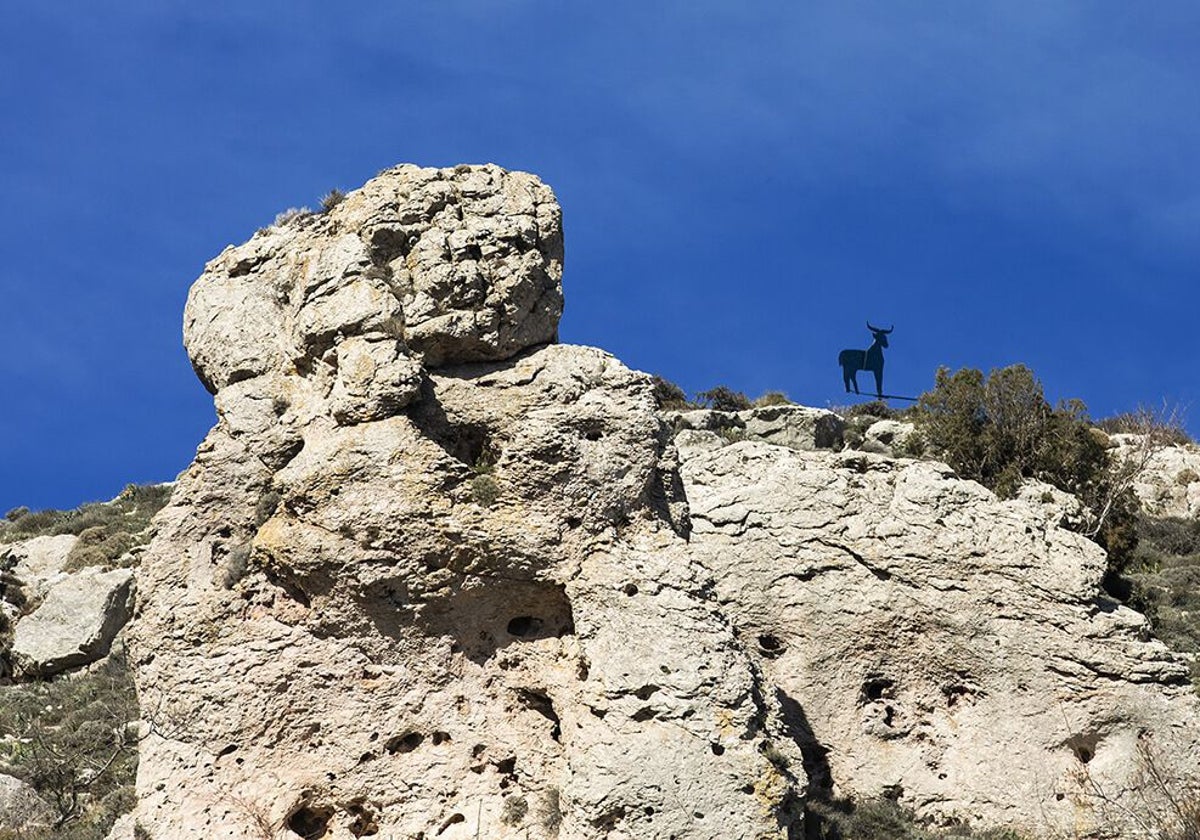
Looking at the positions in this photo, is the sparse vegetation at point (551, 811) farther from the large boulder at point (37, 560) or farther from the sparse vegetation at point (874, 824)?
the large boulder at point (37, 560)

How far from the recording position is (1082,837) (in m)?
13.6

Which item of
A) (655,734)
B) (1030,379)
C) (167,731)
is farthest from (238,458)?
(1030,379)

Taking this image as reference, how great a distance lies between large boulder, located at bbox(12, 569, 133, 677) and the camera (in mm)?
21969

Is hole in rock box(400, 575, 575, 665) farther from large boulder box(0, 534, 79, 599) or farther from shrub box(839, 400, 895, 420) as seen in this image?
shrub box(839, 400, 895, 420)

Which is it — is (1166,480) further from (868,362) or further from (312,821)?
(312,821)

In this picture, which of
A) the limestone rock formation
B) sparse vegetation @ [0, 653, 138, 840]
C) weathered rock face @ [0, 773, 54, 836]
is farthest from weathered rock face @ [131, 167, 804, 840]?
the limestone rock formation

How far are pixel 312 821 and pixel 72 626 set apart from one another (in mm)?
11917

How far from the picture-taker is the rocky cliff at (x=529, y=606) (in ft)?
38.1

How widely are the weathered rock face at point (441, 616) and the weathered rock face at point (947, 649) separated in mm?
2485

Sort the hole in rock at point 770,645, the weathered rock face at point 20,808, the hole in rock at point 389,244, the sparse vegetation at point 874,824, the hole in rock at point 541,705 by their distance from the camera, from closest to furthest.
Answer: the hole in rock at point 541,705 < the sparse vegetation at point 874,824 < the hole in rock at point 389,244 < the weathered rock face at point 20,808 < the hole in rock at point 770,645

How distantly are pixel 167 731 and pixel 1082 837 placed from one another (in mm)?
8158

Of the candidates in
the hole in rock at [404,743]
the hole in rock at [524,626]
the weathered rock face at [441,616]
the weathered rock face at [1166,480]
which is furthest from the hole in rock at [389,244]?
the weathered rock face at [1166,480]

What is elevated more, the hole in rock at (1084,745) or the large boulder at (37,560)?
the large boulder at (37,560)

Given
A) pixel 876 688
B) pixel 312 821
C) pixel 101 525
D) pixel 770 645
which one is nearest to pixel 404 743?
pixel 312 821
